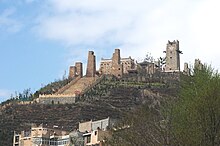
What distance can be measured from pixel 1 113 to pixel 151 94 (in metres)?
22.5

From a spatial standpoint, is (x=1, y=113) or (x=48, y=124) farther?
(x=1, y=113)

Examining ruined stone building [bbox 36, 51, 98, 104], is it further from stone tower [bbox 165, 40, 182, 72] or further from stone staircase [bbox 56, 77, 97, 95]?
stone tower [bbox 165, 40, 182, 72]

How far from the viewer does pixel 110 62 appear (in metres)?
115

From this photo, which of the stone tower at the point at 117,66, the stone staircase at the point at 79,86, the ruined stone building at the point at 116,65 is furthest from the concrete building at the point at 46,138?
the ruined stone building at the point at 116,65

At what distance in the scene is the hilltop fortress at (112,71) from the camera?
99.6m

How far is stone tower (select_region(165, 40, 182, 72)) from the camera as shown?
11909 cm

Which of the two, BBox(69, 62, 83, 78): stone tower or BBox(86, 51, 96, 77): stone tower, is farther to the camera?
BBox(69, 62, 83, 78): stone tower

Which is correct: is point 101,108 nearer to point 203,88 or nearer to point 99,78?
point 99,78

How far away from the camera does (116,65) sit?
110 m

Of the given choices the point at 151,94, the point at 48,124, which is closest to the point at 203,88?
the point at 48,124

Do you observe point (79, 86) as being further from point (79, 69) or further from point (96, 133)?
point (96, 133)

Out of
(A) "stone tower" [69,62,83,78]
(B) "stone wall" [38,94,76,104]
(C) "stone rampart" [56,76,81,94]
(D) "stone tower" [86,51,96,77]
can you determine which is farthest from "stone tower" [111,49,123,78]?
(B) "stone wall" [38,94,76,104]

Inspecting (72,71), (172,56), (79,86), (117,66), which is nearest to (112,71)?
(117,66)

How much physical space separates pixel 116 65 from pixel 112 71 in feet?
4.32
